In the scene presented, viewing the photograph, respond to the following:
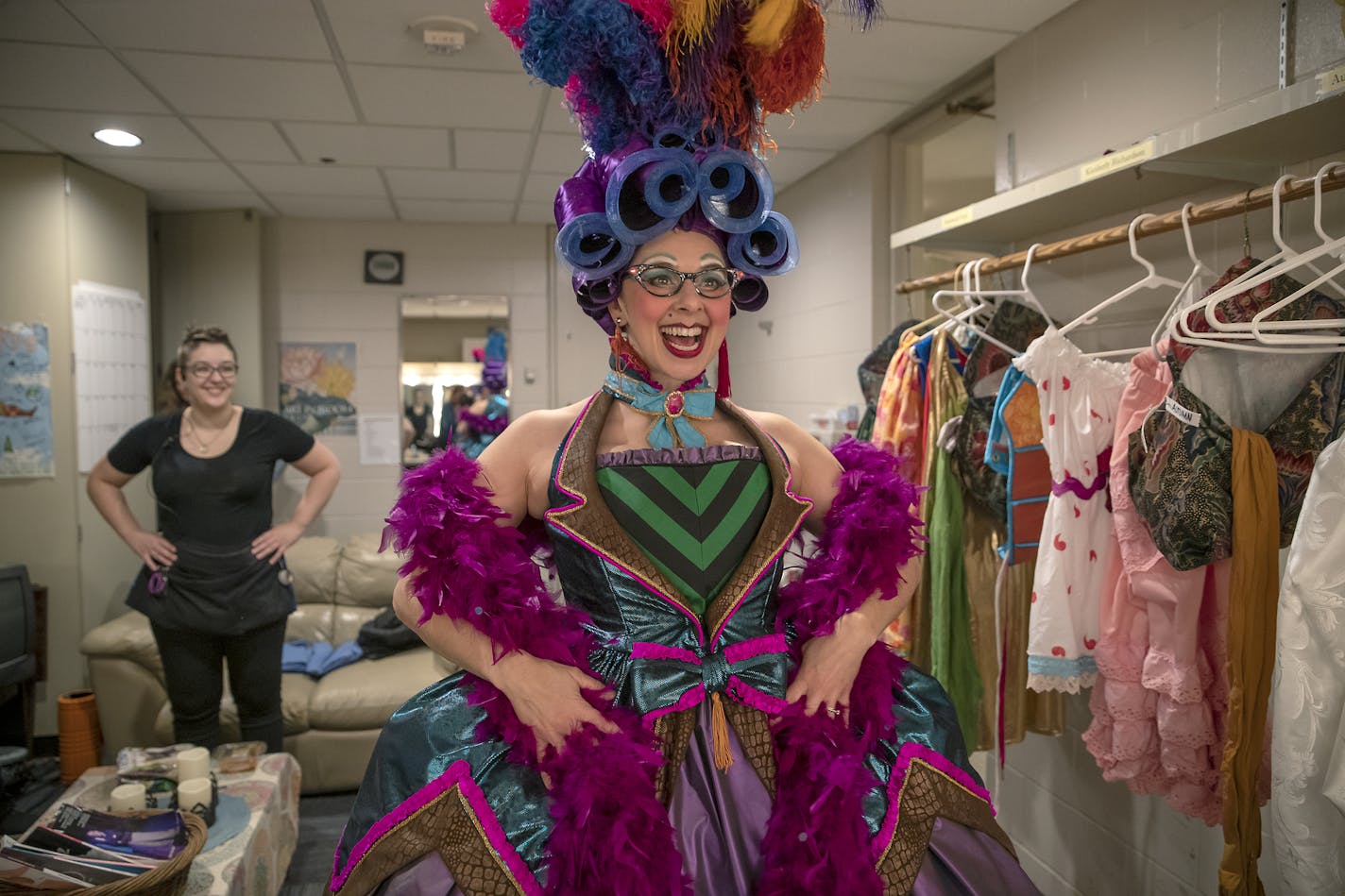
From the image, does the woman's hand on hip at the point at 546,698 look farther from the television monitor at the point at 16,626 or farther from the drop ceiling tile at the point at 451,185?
the drop ceiling tile at the point at 451,185

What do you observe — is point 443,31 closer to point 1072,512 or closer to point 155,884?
point 1072,512

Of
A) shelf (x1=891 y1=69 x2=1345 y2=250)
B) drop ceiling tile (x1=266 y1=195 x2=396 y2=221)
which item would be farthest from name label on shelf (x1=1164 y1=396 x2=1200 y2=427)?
drop ceiling tile (x1=266 y1=195 x2=396 y2=221)

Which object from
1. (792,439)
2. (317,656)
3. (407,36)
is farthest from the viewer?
(317,656)

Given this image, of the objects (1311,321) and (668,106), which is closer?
(668,106)

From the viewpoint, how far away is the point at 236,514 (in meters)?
2.52

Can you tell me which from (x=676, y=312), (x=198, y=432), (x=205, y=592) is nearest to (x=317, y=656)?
(x=205, y=592)

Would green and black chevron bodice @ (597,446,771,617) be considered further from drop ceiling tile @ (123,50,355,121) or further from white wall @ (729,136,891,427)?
white wall @ (729,136,891,427)

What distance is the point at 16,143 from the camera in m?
Answer: 3.37

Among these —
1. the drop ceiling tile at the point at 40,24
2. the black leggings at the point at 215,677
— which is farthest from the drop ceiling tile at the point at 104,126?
the black leggings at the point at 215,677

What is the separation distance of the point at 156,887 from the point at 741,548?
1.35 m

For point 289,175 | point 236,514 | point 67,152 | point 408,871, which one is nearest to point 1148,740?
point 408,871

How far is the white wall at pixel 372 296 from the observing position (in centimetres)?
479

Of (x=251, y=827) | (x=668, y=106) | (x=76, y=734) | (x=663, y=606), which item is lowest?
(x=76, y=734)

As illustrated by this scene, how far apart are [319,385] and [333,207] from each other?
964mm
